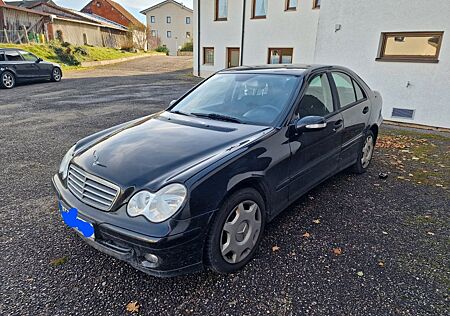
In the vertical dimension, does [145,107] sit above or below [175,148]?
below

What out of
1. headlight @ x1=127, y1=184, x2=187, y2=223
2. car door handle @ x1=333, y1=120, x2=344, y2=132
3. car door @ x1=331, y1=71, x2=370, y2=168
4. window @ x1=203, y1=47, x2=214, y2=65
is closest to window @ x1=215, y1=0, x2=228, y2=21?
window @ x1=203, y1=47, x2=214, y2=65

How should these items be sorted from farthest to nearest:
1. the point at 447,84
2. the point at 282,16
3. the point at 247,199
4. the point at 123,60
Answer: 1. the point at 123,60
2. the point at 282,16
3. the point at 447,84
4. the point at 247,199

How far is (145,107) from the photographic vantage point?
358 inches

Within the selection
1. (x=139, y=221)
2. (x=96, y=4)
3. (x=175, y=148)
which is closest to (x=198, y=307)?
(x=139, y=221)

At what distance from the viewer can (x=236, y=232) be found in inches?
91.0

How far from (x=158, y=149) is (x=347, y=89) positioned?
2722 mm

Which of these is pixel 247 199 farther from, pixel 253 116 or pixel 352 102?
pixel 352 102

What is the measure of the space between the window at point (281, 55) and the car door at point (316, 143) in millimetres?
10811

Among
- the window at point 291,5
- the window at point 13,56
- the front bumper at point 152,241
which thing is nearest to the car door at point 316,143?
the front bumper at point 152,241

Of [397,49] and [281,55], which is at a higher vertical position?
[397,49]

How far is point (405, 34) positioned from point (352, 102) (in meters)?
5.29

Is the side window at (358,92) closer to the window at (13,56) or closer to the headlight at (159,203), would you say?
the headlight at (159,203)

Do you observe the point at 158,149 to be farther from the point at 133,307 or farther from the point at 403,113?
the point at 403,113

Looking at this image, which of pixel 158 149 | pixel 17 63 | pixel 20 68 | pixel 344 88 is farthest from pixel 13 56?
pixel 344 88
